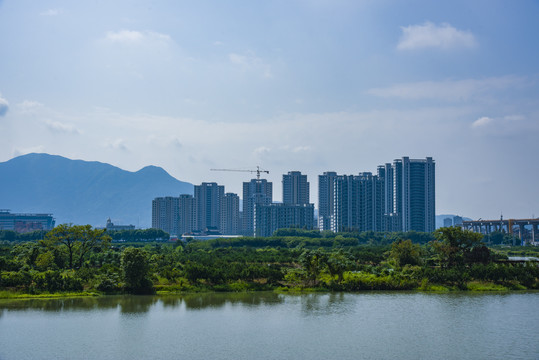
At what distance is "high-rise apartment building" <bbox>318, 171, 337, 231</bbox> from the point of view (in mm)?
132625

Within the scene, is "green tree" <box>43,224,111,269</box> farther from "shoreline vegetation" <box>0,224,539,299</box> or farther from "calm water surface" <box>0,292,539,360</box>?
"calm water surface" <box>0,292,539,360</box>

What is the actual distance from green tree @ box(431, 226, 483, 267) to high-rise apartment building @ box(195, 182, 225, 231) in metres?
111

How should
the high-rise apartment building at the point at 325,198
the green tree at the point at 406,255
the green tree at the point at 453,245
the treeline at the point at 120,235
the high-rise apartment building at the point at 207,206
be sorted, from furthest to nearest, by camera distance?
1. the high-rise apartment building at the point at 207,206
2. the high-rise apartment building at the point at 325,198
3. the treeline at the point at 120,235
4. the green tree at the point at 406,255
5. the green tree at the point at 453,245

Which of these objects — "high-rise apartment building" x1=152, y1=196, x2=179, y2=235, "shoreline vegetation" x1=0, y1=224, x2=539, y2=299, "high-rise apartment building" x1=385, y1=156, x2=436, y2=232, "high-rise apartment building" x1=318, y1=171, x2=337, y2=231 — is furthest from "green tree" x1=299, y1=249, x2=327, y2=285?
"high-rise apartment building" x1=152, y1=196, x2=179, y2=235

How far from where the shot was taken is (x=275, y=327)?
23.1 meters

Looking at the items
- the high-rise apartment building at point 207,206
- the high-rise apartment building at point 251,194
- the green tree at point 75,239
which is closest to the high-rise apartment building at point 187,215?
the high-rise apartment building at point 207,206

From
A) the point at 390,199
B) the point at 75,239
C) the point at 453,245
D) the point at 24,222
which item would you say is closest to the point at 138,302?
the point at 75,239

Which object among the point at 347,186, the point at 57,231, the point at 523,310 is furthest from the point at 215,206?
the point at 523,310

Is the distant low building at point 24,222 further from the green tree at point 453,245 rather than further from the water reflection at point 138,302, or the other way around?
the green tree at point 453,245

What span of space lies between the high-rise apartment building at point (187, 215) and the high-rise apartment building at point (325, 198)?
35394mm

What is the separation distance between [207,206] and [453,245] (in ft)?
373

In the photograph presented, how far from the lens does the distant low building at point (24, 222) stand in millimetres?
139500

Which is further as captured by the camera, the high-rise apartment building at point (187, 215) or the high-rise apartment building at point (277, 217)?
the high-rise apartment building at point (187, 215)

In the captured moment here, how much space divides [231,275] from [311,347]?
16.1m
